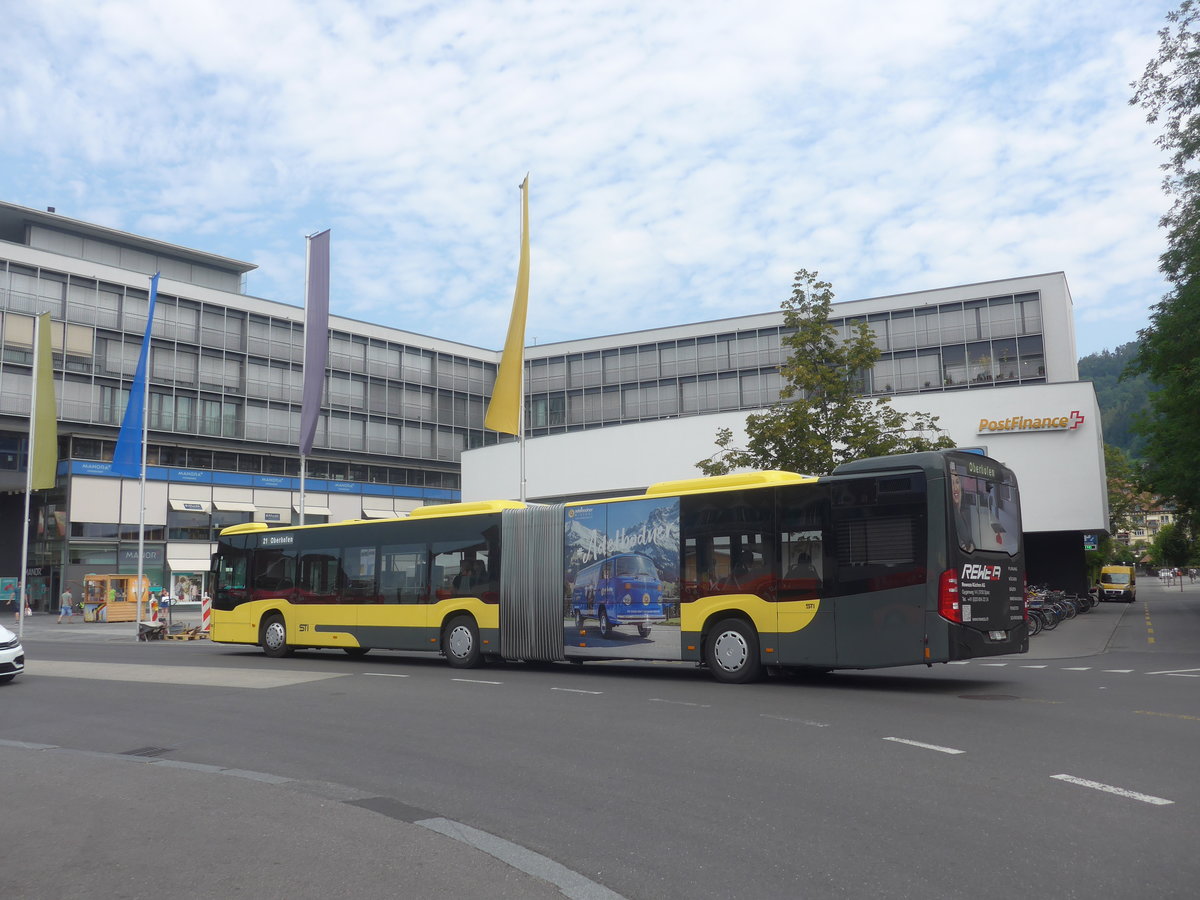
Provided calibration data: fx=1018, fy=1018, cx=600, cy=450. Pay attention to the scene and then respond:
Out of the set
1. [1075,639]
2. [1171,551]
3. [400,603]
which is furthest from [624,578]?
[1171,551]

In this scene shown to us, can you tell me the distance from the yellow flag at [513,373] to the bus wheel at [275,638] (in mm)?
7062

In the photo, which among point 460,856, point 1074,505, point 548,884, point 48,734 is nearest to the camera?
point 548,884

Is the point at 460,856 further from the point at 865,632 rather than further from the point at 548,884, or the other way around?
the point at 865,632

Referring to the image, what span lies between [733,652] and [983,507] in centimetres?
412

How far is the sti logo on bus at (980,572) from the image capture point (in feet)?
43.9

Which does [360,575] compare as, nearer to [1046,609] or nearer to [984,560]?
[984,560]

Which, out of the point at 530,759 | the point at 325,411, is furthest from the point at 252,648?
the point at 325,411

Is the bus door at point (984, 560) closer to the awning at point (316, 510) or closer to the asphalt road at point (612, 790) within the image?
the asphalt road at point (612, 790)

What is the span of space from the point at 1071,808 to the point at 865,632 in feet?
23.4

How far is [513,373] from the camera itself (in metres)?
26.1

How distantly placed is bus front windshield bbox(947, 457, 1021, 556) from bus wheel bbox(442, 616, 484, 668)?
351 inches

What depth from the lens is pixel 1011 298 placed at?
54.1m

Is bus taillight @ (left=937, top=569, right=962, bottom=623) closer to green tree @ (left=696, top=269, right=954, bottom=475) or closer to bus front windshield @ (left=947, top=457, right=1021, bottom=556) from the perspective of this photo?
bus front windshield @ (left=947, top=457, right=1021, bottom=556)

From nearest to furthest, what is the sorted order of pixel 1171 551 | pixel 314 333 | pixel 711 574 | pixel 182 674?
pixel 711 574 → pixel 182 674 → pixel 314 333 → pixel 1171 551
